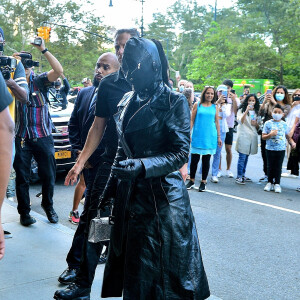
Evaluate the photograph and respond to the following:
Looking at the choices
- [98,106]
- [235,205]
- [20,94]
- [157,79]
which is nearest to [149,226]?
[157,79]

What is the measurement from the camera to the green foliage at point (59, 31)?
1460 inches

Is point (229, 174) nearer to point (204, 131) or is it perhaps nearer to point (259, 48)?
point (204, 131)

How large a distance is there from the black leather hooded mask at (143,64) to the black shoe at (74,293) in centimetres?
164

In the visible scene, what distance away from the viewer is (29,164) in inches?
221

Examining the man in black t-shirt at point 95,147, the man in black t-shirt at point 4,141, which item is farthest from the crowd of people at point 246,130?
the man in black t-shirt at point 4,141

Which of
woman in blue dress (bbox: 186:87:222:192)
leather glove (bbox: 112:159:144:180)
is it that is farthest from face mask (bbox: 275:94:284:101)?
leather glove (bbox: 112:159:144:180)

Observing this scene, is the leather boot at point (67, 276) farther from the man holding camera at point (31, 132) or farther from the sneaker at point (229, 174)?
the sneaker at point (229, 174)

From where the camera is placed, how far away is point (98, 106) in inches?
139

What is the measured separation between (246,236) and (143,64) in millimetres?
3722

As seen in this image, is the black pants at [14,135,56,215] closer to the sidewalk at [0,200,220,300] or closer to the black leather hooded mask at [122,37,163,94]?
the sidewalk at [0,200,220,300]

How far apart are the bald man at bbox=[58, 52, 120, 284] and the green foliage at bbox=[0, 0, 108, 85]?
31692mm

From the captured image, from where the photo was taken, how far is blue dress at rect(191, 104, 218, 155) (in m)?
8.45

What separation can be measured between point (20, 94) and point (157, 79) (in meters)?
2.03

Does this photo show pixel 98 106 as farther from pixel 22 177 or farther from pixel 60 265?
pixel 22 177
